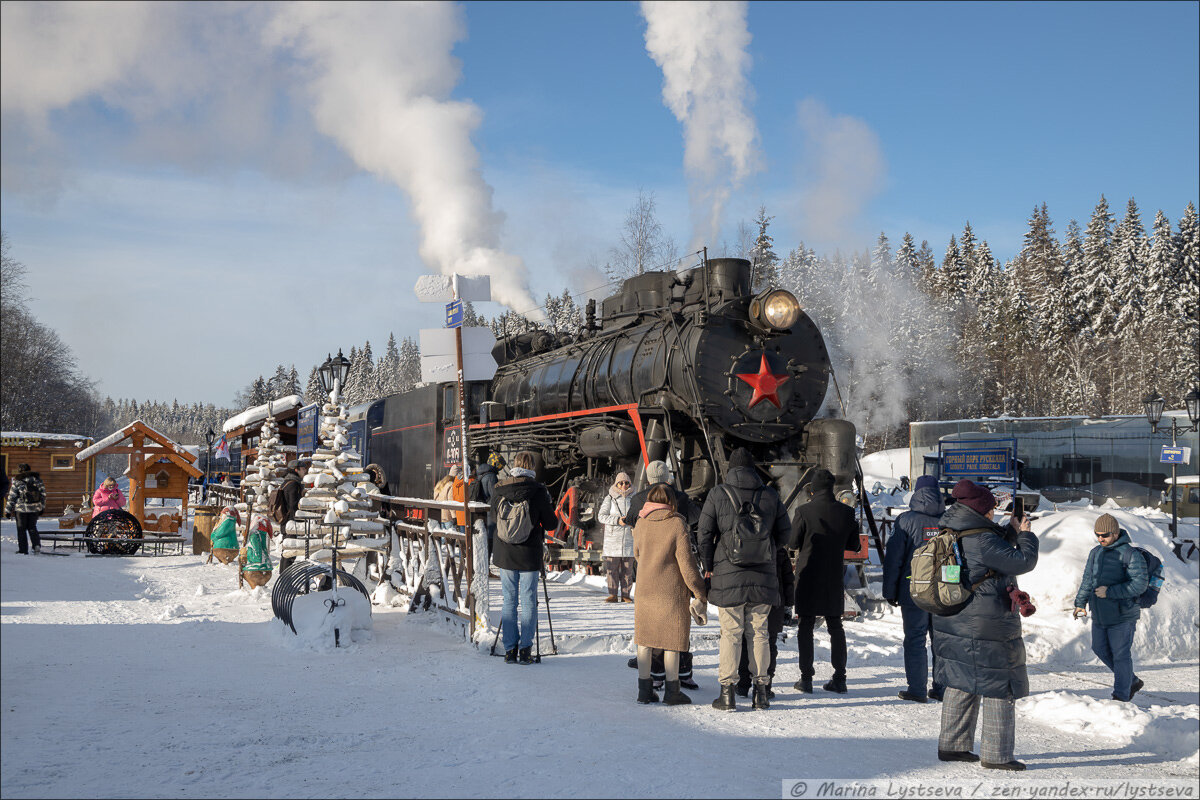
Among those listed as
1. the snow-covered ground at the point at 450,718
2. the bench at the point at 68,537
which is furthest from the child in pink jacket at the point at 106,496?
the snow-covered ground at the point at 450,718

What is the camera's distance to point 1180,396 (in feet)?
140

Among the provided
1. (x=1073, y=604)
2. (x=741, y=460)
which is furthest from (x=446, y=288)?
(x=1073, y=604)

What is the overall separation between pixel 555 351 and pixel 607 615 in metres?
7.01

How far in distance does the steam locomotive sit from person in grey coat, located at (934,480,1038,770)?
562 cm

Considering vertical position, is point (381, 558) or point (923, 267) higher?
point (923, 267)

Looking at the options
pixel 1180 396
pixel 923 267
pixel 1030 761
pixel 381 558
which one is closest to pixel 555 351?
pixel 381 558

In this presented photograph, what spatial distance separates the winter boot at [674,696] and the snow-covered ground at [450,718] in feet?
0.41

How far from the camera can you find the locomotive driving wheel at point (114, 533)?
15.7 metres

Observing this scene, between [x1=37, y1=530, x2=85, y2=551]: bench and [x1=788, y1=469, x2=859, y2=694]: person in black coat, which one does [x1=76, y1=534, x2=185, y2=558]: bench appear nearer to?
[x1=37, y1=530, x2=85, y2=551]: bench

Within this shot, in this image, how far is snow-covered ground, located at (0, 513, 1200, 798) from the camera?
4.28 metres

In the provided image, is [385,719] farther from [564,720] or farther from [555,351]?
[555,351]

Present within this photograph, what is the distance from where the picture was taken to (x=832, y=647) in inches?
257

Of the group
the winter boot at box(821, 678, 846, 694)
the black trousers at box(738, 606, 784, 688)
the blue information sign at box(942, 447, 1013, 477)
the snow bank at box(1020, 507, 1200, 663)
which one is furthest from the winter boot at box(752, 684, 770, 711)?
the blue information sign at box(942, 447, 1013, 477)

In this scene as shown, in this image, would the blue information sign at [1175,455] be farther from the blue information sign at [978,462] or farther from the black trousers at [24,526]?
the black trousers at [24,526]
